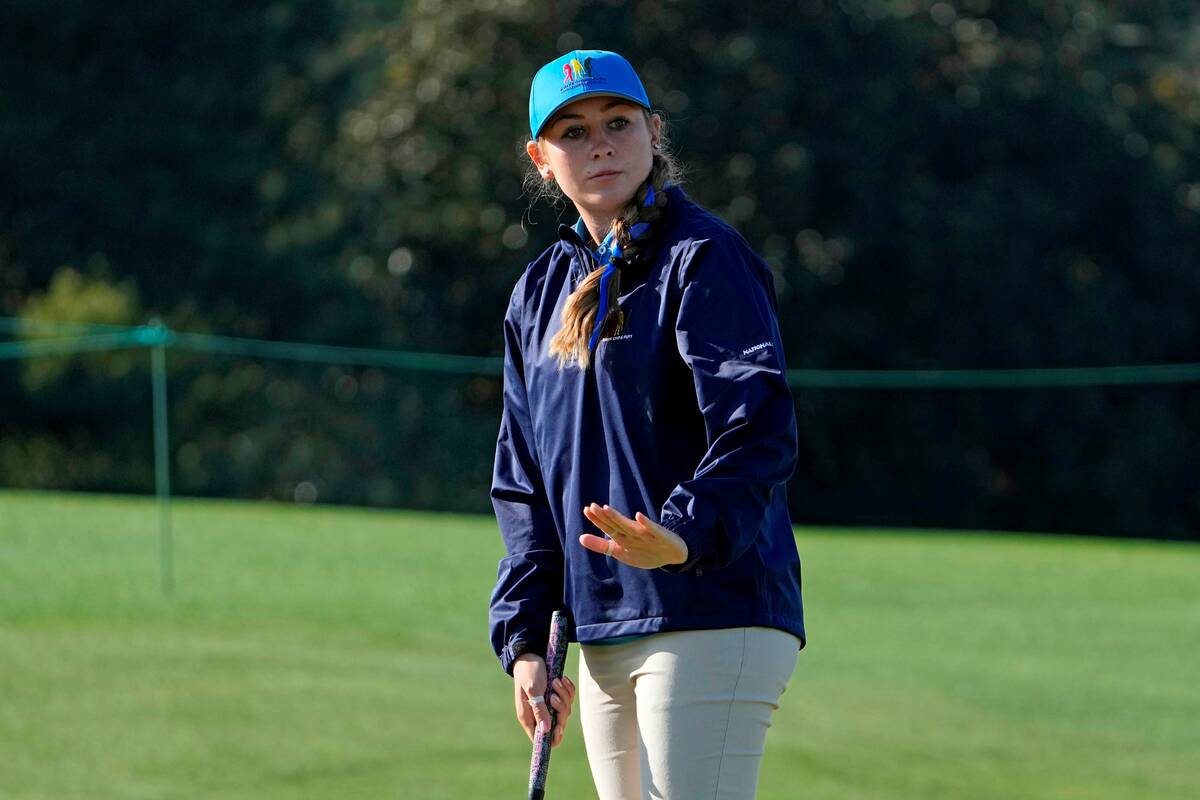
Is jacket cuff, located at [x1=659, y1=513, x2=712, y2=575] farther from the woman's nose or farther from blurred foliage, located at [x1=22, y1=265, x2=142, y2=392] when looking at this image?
blurred foliage, located at [x1=22, y1=265, x2=142, y2=392]

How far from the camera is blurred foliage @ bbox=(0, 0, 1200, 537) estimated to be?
2339 cm

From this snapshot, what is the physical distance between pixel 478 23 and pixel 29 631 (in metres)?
15.4

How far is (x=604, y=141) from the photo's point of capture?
2883 mm

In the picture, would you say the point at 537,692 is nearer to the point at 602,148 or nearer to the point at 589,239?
the point at 589,239

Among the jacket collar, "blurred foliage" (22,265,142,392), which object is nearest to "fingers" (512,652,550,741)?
the jacket collar

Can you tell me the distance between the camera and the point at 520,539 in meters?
3.03

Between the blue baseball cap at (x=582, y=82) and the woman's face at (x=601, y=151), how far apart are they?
0.7 inches

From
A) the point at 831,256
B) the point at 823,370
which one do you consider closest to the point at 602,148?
the point at 823,370

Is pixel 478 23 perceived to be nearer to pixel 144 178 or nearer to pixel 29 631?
pixel 144 178

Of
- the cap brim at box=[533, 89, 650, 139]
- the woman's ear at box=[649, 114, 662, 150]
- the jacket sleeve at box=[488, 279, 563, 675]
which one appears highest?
the cap brim at box=[533, 89, 650, 139]

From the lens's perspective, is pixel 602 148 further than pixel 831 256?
No

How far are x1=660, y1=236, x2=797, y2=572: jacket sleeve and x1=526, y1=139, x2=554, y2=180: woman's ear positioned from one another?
0.40m

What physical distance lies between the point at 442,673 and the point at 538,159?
6.13 m

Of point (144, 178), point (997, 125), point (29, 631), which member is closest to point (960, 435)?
point (997, 125)
